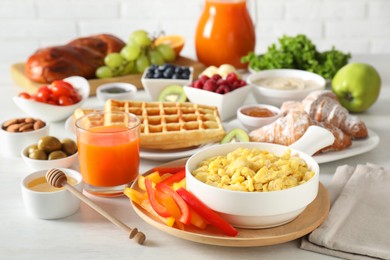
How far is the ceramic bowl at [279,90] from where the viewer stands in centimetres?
230

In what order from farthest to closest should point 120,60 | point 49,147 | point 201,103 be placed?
1. point 120,60
2. point 201,103
3. point 49,147

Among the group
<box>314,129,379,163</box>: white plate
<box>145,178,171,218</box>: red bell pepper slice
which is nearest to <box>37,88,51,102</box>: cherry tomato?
<box>145,178,171,218</box>: red bell pepper slice

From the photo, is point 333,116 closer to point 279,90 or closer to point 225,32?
point 279,90

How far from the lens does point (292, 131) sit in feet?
6.17

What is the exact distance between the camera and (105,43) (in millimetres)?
2789

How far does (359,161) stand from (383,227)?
0.48m

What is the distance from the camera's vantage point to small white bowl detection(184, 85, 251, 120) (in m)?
2.23

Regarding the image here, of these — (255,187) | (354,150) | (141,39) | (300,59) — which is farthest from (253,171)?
(141,39)

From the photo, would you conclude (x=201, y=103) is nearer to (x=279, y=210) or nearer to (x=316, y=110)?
(x=316, y=110)

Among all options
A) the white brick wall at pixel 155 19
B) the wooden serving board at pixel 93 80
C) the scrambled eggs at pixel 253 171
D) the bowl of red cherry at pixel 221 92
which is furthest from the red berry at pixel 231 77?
the white brick wall at pixel 155 19

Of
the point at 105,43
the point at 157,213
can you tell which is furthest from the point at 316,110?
the point at 105,43

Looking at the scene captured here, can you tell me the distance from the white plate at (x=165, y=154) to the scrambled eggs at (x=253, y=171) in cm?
31

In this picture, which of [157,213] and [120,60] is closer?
[157,213]

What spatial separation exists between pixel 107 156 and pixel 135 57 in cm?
110
